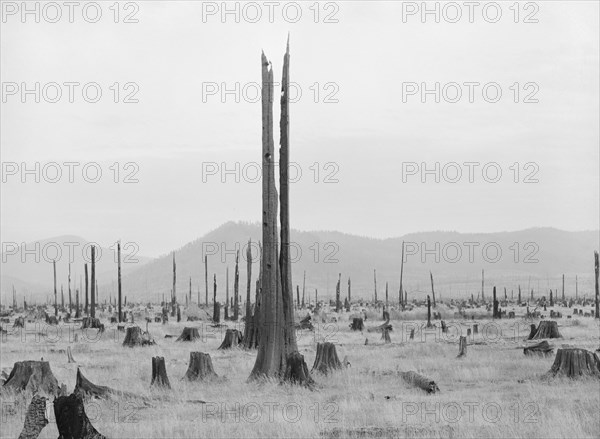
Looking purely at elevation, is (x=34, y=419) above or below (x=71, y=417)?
above

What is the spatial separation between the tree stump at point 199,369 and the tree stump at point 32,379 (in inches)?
113

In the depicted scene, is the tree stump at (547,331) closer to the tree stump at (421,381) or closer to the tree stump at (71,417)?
the tree stump at (421,381)

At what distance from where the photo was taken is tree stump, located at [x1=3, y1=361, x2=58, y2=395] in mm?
15383

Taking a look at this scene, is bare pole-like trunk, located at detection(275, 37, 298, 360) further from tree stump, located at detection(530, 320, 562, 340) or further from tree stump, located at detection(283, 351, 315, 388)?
tree stump, located at detection(530, 320, 562, 340)

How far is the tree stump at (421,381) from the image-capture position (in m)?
15.6

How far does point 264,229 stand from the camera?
1869cm

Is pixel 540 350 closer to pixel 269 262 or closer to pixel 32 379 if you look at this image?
pixel 269 262

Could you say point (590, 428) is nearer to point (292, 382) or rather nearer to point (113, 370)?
point (292, 382)

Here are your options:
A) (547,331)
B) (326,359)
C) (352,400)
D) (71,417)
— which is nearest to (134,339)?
(326,359)

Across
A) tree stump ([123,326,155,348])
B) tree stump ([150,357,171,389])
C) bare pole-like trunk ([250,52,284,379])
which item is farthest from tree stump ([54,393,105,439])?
tree stump ([123,326,155,348])

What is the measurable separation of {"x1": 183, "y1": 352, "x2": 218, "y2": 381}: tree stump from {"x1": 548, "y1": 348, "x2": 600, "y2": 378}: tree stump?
6.76 meters

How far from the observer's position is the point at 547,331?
96.3 ft

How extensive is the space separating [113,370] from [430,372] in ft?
23.2

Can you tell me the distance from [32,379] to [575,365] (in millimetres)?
10145
